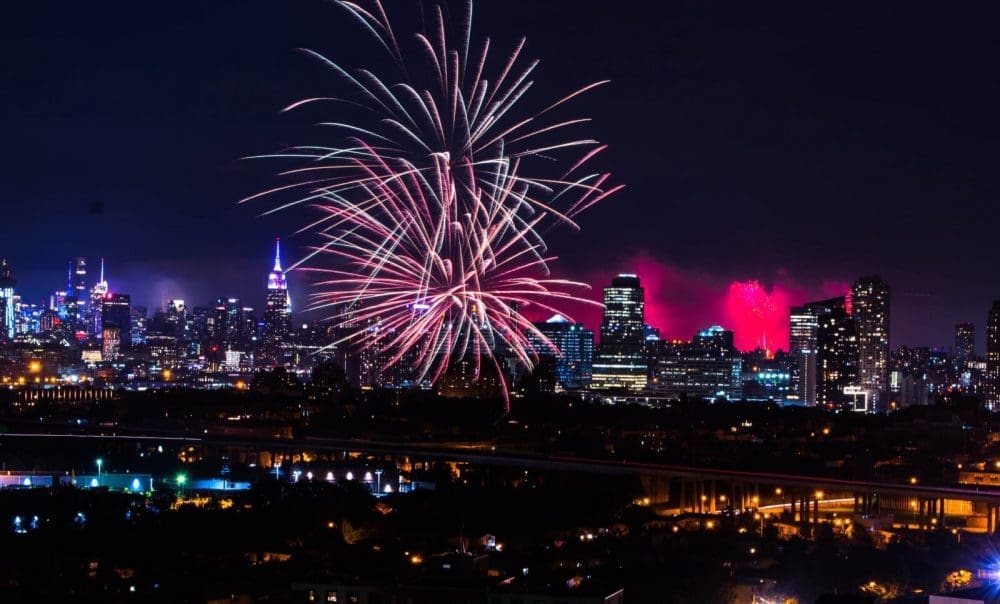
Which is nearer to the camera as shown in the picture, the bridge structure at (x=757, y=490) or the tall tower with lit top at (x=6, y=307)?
the bridge structure at (x=757, y=490)

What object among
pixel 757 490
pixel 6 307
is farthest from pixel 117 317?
pixel 757 490

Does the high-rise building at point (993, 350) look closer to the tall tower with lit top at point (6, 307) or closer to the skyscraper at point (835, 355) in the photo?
the skyscraper at point (835, 355)

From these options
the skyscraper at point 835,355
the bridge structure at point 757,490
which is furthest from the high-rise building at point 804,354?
the bridge structure at point 757,490

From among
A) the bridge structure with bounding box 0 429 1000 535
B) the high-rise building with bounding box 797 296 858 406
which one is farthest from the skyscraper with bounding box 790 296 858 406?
the bridge structure with bounding box 0 429 1000 535

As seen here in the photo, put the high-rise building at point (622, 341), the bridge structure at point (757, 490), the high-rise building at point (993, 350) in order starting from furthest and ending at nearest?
the high-rise building at point (622, 341)
the high-rise building at point (993, 350)
the bridge structure at point (757, 490)

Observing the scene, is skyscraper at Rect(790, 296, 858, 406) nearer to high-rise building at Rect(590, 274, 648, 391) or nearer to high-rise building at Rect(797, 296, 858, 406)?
high-rise building at Rect(797, 296, 858, 406)

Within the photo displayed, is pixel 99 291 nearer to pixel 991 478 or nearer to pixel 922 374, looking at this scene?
pixel 922 374
